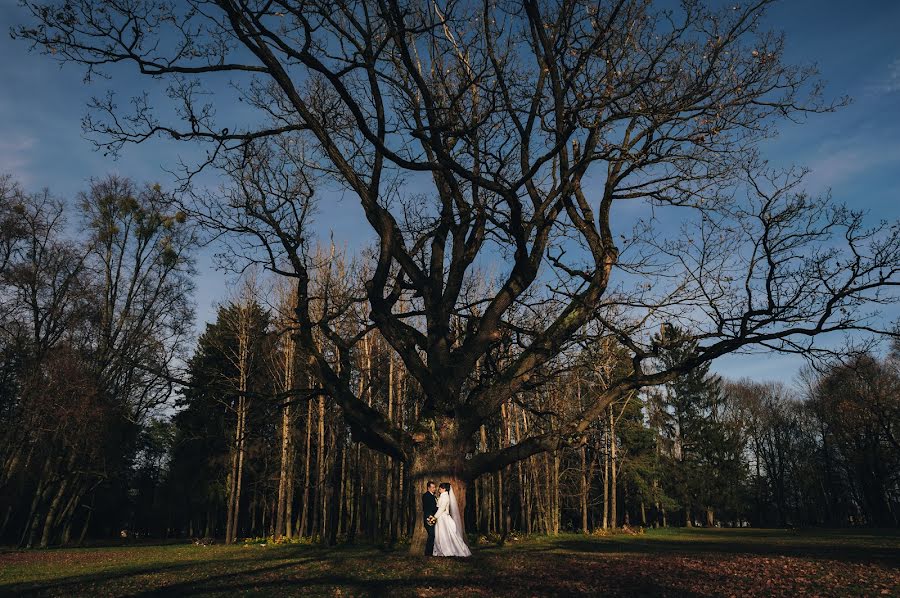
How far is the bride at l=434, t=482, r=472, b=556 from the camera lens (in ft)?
34.6

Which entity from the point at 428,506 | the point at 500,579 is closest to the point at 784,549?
the point at 428,506

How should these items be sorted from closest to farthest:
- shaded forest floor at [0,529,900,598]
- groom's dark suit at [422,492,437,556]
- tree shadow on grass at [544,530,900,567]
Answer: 1. shaded forest floor at [0,529,900,598]
2. groom's dark suit at [422,492,437,556]
3. tree shadow on grass at [544,530,900,567]

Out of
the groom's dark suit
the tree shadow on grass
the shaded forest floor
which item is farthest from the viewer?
the tree shadow on grass

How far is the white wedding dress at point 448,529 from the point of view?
415 inches

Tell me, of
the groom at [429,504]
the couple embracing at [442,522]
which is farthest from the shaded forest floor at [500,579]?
the groom at [429,504]

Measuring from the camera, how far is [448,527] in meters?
10.7

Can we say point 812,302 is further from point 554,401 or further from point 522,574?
point 554,401

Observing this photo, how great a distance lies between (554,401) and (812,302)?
15336 mm

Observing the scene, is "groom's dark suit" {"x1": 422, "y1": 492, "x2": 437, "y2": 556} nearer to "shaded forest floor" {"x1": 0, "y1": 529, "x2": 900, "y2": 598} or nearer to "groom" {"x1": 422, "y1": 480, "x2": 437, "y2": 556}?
"groom" {"x1": 422, "y1": 480, "x2": 437, "y2": 556}

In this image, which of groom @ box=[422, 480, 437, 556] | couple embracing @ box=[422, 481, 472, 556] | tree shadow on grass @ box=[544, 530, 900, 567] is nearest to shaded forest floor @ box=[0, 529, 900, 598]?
couple embracing @ box=[422, 481, 472, 556]

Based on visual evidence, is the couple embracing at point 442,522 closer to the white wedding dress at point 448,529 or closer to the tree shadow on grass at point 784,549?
the white wedding dress at point 448,529

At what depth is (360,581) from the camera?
8.09m

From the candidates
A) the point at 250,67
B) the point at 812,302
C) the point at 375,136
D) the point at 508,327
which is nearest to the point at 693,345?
the point at 812,302

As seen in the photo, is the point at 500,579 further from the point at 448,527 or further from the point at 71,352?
the point at 71,352
